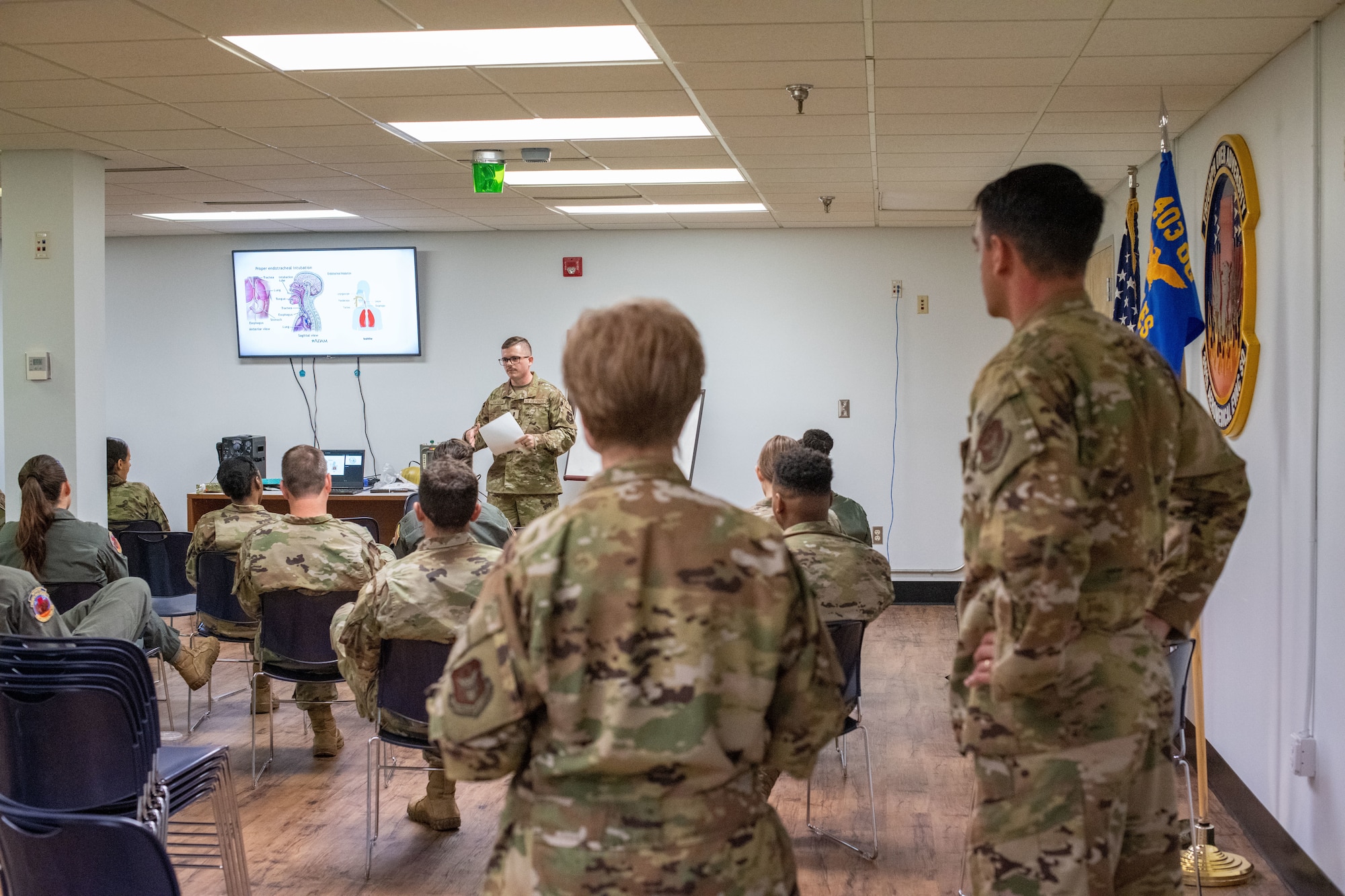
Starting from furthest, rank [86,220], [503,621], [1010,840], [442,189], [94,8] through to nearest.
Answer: [442,189] < [86,220] < [94,8] < [1010,840] < [503,621]

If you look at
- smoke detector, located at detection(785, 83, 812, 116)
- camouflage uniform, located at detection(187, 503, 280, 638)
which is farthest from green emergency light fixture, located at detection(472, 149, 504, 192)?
camouflage uniform, located at detection(187, 503, 280, 638)

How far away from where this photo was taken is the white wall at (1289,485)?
346 cm

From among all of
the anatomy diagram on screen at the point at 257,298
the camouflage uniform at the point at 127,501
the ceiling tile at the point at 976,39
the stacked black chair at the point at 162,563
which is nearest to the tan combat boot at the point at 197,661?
the stacked black chair at the point at 162,563

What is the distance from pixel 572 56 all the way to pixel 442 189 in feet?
10.7

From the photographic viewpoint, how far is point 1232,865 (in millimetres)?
3730

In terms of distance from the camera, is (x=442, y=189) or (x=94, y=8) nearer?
(x=94, y=8)

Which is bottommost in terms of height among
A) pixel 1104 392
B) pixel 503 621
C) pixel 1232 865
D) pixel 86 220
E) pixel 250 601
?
pixel 1232 865

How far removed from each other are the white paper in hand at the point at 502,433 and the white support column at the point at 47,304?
206cm

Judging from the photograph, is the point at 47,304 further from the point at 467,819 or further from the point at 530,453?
the point at 467,819

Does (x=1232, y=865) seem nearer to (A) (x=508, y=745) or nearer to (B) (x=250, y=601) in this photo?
(A) (x=508, y=745)

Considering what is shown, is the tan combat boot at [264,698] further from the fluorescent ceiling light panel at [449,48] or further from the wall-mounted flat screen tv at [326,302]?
the wall-mounted flat screen tv at [326,302]

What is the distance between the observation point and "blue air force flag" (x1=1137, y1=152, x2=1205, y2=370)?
4262 millimetres

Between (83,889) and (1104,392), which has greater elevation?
A: (1104,392)

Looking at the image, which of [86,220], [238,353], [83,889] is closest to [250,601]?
[83,889]
